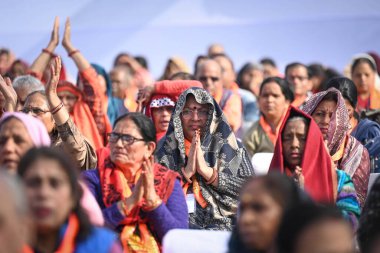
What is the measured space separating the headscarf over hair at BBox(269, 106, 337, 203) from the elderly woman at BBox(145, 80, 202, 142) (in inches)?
75.8

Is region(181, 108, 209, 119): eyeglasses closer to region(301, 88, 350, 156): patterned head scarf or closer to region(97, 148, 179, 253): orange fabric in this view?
region(301, 88, 350, 156): patterned head scarf

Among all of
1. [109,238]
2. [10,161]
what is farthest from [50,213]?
[10,161]

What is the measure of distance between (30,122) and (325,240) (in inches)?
80.2

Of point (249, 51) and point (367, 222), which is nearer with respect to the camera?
point (367, 222)

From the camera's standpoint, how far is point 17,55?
13695mm

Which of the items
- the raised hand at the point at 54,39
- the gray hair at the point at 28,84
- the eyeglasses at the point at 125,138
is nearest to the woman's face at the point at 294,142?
the eyeglasses at the point at 125,138

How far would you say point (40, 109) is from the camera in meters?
7.45

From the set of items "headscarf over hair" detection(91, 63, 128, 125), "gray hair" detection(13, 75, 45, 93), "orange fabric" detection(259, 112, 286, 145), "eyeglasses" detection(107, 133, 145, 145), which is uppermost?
"gray hair" detection(13, 75, 45, 93)

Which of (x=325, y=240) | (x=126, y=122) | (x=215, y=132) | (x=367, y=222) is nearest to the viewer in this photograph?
(x=325, y=240)

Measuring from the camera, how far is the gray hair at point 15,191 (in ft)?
14.2

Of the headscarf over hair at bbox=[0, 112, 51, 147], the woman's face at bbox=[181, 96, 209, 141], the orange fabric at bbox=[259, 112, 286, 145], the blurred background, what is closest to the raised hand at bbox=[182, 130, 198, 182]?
the woman's face at bbox=[181, 96, 209, 141]

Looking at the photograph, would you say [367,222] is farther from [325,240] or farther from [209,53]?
[209,53]

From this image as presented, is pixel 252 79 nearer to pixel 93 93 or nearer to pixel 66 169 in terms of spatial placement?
pixel 93 93

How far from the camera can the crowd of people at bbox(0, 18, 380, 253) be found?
465 cm
